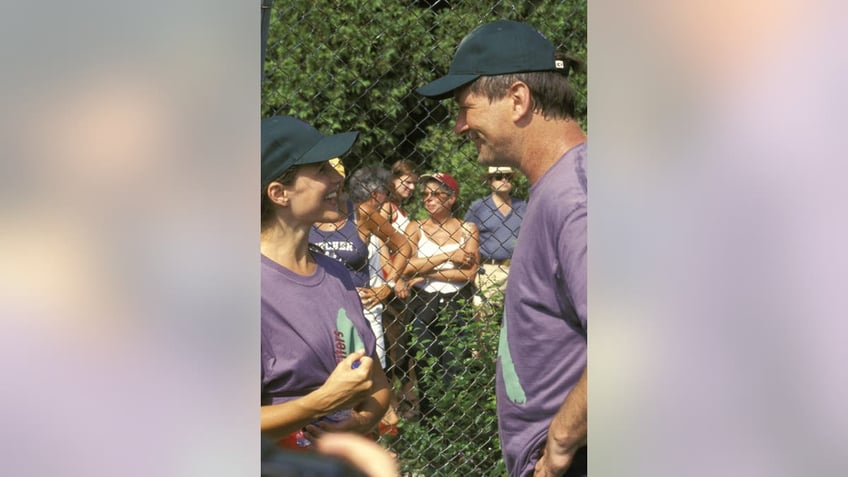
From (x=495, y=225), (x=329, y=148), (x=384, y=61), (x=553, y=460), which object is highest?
(x=384, y=61)

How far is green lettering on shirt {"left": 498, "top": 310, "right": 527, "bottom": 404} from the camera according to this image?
3078 mm

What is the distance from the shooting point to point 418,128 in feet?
10.0

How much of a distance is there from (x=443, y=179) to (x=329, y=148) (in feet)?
1.26

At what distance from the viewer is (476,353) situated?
3107 mm

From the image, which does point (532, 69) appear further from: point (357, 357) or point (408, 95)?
point (357, 357)

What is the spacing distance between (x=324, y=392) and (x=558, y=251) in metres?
0.87

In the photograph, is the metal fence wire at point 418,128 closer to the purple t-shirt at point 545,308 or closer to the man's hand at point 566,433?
the purple t-shirt at point 545,308

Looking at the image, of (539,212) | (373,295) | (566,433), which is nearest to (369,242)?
(373,295)

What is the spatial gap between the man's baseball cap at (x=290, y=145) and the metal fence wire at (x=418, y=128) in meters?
0.03

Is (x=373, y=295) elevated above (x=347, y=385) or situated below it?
above

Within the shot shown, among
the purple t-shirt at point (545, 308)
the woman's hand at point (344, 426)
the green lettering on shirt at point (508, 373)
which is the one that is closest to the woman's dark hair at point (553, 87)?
the purple t-shirt at point (545, 308)

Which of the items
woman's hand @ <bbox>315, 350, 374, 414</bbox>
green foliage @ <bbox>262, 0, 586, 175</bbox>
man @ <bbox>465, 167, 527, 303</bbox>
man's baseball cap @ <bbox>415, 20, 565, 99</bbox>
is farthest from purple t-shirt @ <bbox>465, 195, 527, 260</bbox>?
woman's hand @ <bbox>315, 350, 374, 414</bbox>

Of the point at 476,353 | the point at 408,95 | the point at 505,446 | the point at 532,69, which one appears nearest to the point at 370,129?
the point at 408,95

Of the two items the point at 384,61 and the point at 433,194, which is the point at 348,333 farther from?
the point at 384,61
